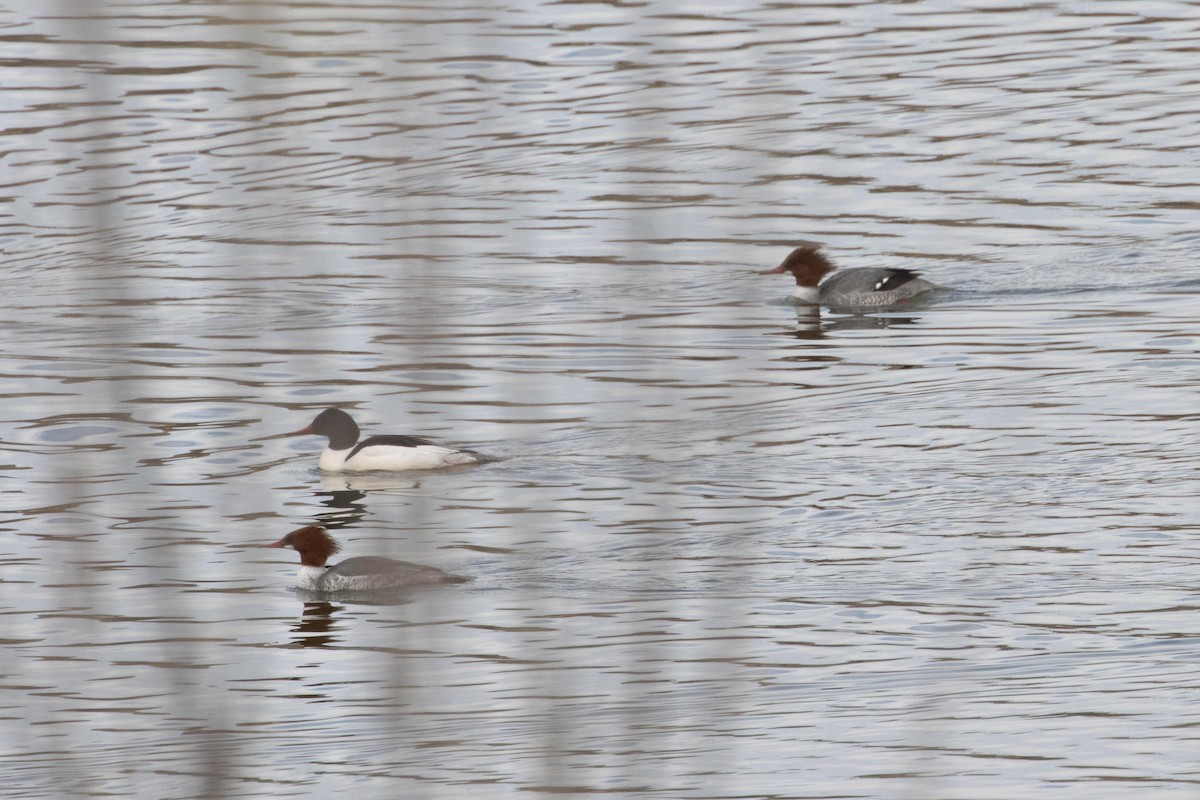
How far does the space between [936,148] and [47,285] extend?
903 cm

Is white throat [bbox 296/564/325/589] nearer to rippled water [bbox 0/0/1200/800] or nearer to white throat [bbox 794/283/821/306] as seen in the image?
rippled water [bbox 0/0/1200/800]

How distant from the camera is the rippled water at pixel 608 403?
1936 mm

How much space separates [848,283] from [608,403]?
47.8ft

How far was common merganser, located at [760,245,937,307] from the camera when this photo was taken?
16.9 meters

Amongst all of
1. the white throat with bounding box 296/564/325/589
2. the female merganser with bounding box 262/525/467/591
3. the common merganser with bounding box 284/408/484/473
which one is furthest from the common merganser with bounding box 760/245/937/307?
the white throat with bounding box 296/564/325/589

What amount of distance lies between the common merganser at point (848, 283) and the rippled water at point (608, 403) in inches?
8.7

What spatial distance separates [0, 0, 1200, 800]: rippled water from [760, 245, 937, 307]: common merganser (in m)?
0.22

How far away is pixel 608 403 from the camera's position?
2.87 m

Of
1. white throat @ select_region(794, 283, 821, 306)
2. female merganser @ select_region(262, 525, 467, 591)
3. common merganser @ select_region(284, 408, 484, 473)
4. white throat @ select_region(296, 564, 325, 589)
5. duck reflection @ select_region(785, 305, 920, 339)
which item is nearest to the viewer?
female merganser @ select_region(262, 525, 467, 591)

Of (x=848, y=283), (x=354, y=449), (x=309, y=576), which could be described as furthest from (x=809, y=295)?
(x=309, y=576)

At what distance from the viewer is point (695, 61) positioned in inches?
101

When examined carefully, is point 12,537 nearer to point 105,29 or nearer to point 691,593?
point 691,593

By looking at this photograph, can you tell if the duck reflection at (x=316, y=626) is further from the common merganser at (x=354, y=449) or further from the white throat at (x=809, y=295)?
the white throat at (x=809, y=295)

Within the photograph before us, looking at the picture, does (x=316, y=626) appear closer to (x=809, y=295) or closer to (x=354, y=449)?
(x=354, y=449)
